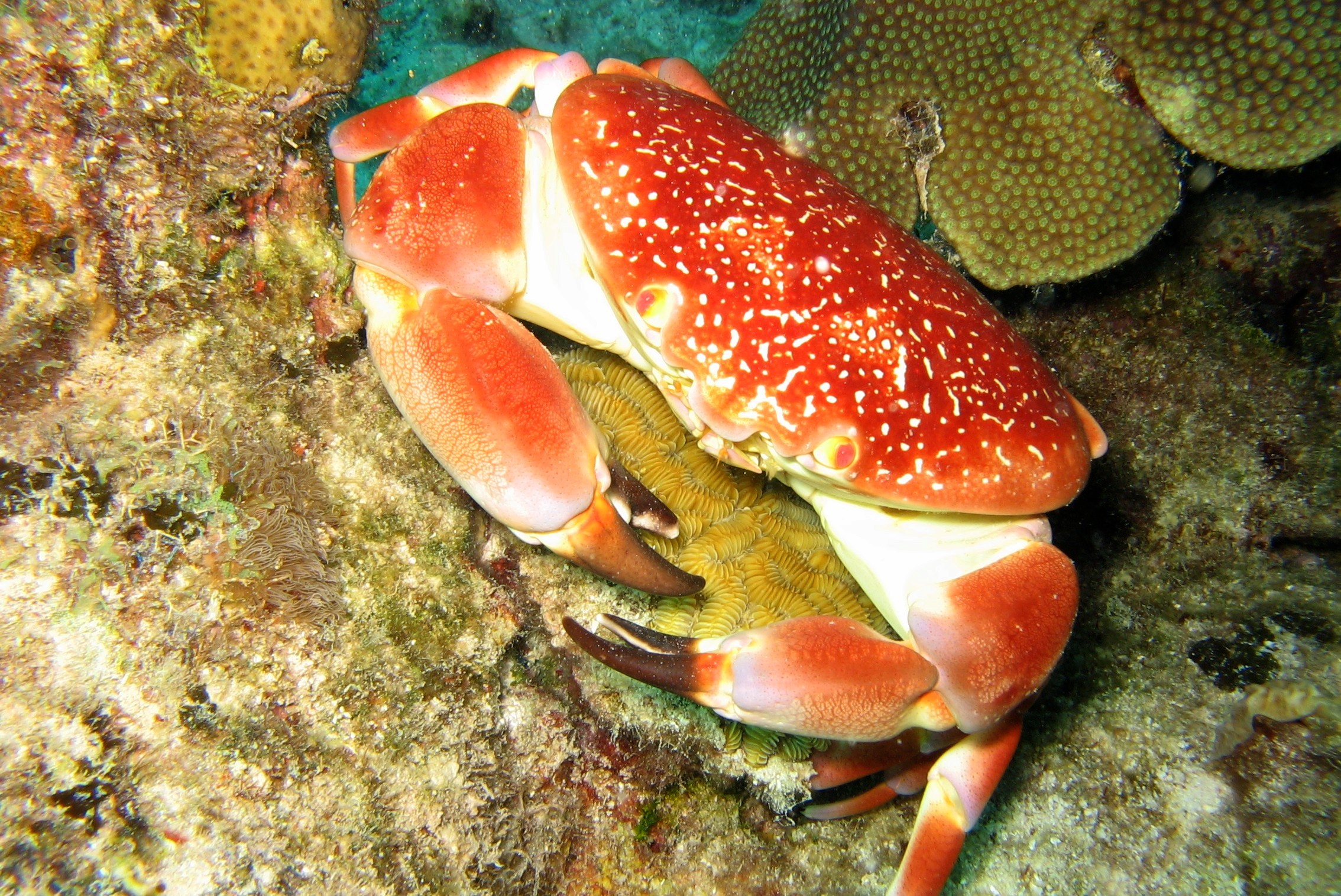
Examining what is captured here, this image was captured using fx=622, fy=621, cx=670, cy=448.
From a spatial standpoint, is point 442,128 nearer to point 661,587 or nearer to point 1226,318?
point 661,587

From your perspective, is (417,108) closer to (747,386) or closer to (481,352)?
(481,352)

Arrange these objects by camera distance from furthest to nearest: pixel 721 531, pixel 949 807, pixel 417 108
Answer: pixel 721 531 → pixel 417 108 → pixel 949 807

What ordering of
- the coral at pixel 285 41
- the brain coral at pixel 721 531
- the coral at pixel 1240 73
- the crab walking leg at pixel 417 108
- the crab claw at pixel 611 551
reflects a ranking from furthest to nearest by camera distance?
1. the coral at pixel 1240 73
2. the brain coral at pixel 721 531
3. the crab walking leg at pixel 417 108
4. the coral at pixel 285 41
5. the crab claw at pixel 611 551

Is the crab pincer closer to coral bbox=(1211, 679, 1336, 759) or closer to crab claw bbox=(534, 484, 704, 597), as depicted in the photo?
crab claw bbox=(534, 484, 704, 597)

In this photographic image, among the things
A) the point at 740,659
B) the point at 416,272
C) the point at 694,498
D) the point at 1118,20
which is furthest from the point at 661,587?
the point at 1118,20

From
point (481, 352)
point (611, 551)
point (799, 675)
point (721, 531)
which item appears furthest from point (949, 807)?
point (481, 352)

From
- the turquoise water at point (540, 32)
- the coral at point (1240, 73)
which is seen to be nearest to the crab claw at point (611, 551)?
the coral at point (1240, 73)

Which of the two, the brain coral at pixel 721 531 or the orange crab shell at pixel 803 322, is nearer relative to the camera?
the orange crab shell at pixel 803 322

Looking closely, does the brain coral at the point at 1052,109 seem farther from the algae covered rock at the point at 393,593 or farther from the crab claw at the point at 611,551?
the crab claw at the point at 611,551
